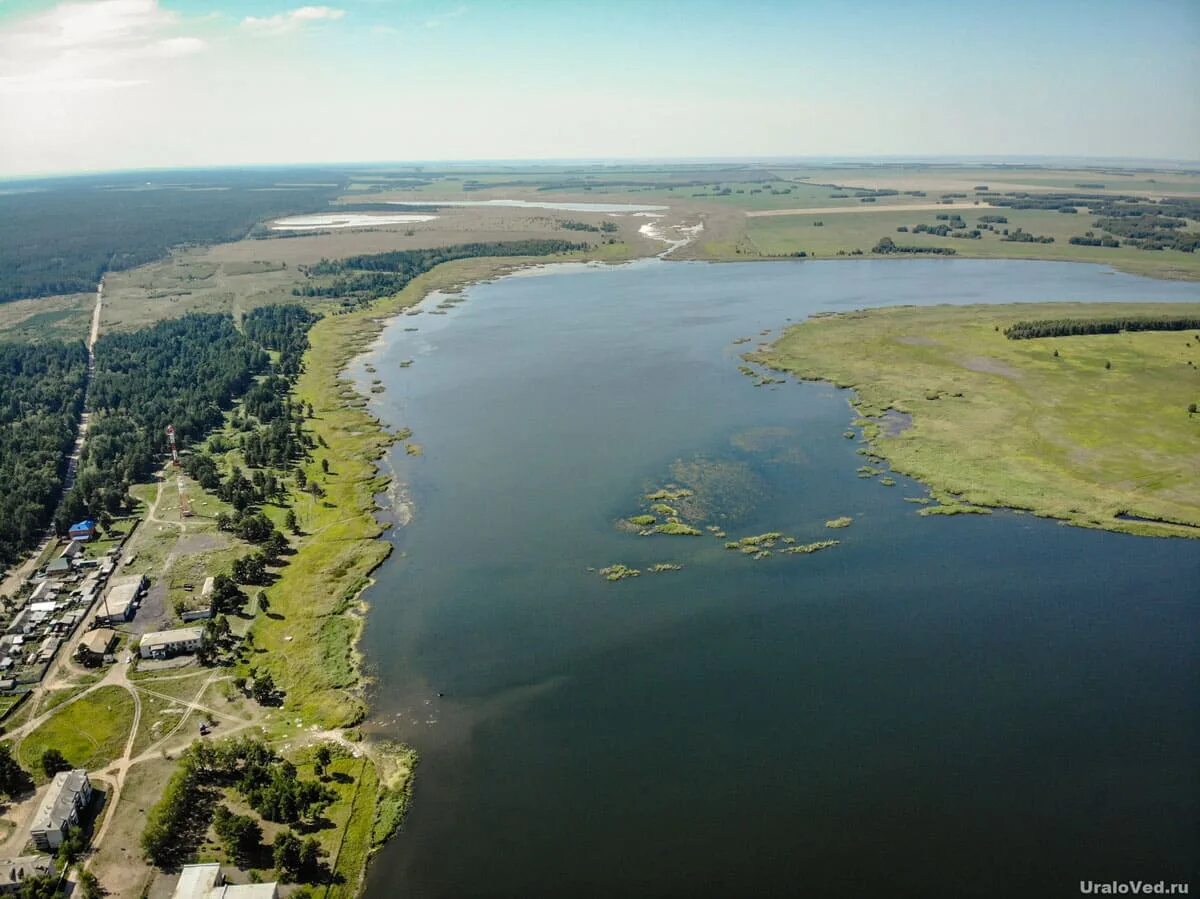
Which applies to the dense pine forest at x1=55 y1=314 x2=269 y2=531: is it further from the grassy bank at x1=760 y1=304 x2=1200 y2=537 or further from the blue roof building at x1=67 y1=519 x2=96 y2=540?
the grassy bank at x1=760 y1=304 x2=1200 y2=537

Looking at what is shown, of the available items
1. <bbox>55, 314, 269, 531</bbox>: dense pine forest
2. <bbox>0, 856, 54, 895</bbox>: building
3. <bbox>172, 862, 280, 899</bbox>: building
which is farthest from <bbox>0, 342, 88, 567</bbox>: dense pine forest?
<bbox>172, 862, 280, 899</bbox>: building

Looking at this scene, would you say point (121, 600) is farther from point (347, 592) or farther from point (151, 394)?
point (151, 394)

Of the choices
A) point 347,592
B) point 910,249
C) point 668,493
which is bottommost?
point 347,592

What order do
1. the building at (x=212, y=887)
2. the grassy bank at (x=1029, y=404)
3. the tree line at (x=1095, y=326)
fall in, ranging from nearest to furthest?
1. the building at (x=212, y=887)
2. the grassy bank at (x=1029, y=404)
3. the tree line at (x=1095, y=326)

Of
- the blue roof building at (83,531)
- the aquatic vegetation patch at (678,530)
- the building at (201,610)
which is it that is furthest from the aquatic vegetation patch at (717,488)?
the blue roof building at (83,531)

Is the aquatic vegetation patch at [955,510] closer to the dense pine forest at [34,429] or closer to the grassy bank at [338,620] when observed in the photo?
the grassy bank at [338,620]

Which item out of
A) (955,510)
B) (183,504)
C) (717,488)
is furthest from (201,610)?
(955,510)
